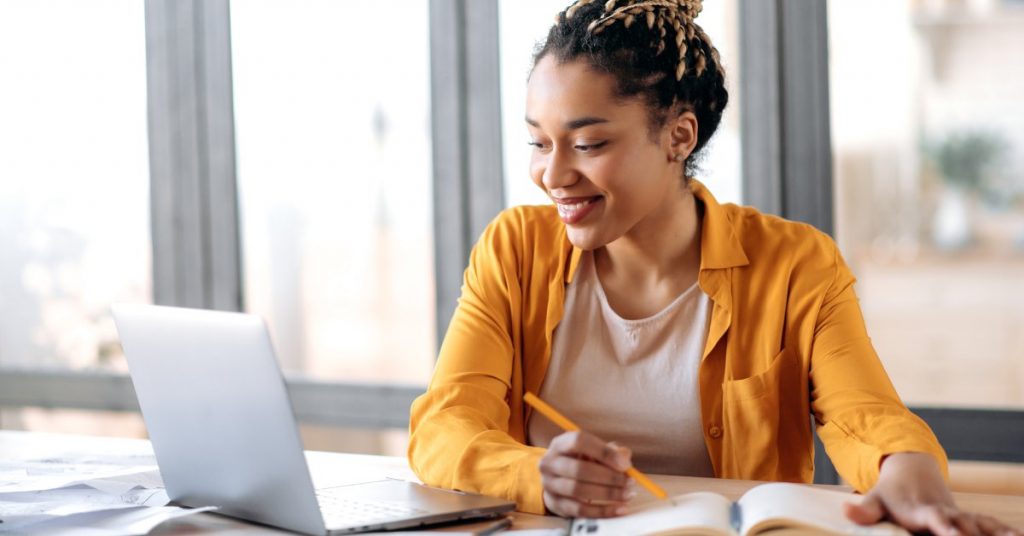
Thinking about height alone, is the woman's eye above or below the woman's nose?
above

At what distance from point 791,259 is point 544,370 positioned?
0.44 metres

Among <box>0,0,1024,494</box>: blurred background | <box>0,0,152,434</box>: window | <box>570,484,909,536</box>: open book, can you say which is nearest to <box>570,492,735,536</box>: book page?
<box>570,484,909,536</box>: open book

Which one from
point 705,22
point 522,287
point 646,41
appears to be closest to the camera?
point 646,41

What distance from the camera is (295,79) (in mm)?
2857

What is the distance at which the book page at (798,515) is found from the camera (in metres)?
1.11

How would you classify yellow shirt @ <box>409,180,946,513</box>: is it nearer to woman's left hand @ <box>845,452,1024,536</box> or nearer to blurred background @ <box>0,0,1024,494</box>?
woman's left hand @ <box>845,452,1024,536</box>

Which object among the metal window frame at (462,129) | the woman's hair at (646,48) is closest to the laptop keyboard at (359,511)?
the woman's hair at (646,48)

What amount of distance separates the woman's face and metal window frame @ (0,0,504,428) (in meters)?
0.91

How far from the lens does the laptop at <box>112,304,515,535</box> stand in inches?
45.4

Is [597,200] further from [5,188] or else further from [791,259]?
[5,188]

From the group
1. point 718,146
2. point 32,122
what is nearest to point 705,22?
point 718,146

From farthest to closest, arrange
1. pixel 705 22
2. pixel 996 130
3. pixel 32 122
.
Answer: pixel 32 122, pixel 705 22, pixel 996 130

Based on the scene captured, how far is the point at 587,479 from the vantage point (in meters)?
1.24

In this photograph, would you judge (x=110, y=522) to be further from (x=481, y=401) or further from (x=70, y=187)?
(x=70, y=187)
